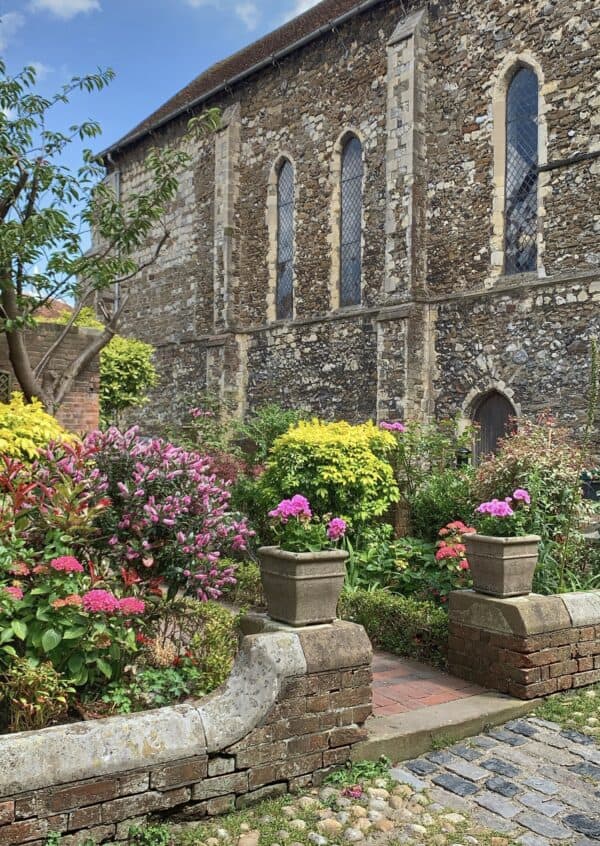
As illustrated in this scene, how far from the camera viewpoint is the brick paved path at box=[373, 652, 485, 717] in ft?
15.2

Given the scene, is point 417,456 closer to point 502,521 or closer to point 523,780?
point 502,521

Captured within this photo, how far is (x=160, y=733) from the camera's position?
129 inches

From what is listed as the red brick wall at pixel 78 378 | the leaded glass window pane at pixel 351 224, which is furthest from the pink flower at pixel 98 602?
the leaded glass window pane at pixel 351 224

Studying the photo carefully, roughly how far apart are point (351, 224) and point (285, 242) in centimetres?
223

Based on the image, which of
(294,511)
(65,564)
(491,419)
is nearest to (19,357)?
(294,511)

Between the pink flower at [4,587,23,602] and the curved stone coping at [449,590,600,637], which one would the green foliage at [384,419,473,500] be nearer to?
the curved stone coping at [449,590,600,637]

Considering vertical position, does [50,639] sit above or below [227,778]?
above

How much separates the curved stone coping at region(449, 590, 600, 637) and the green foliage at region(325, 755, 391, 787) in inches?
53.8

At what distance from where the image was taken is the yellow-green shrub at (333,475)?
26.5 ft

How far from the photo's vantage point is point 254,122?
17641mm

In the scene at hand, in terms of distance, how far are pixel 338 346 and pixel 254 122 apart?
251 inches

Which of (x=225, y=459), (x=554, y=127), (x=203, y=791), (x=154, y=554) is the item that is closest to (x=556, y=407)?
(x=554, y=127)

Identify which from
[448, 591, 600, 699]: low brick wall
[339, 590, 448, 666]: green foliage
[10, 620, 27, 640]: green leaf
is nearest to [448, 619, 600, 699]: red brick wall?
[448, 591, 600, 699]: low brick wall

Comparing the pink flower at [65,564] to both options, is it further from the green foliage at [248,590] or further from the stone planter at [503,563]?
the green foliage at [248,590]
